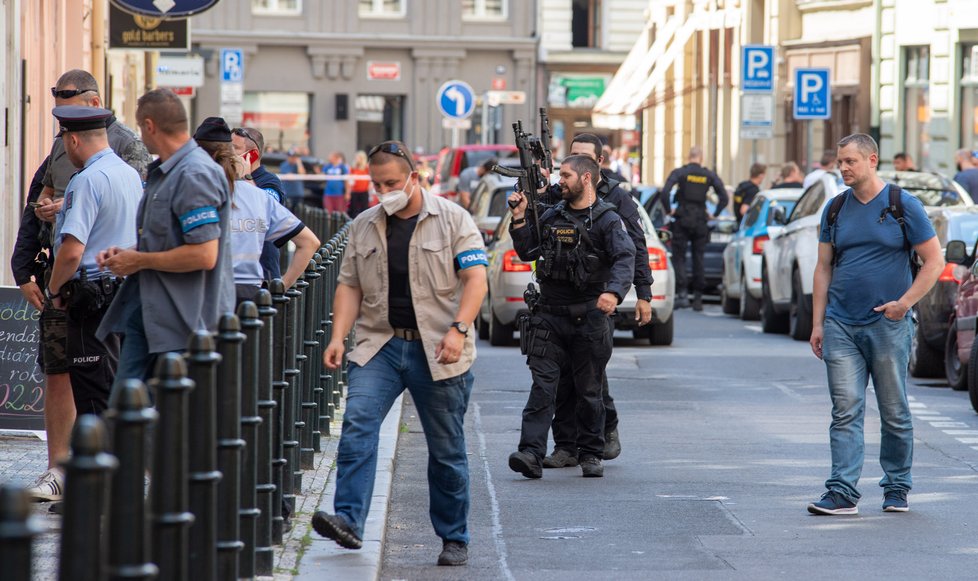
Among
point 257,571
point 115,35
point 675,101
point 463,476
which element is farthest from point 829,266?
point 675,101

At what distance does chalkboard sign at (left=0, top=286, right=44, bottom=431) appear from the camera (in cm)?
1008

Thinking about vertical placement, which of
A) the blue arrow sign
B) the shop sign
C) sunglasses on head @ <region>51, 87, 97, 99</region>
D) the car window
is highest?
the shop sign

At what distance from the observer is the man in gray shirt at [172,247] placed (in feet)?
21.4

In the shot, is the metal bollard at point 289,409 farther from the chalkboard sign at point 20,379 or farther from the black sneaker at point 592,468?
the chalkboard sign at point 20,379

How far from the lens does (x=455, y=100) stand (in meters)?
34.6

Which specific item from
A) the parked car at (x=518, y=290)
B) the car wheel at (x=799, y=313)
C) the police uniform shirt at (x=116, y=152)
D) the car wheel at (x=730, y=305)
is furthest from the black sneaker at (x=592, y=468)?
the car wheel at (x=730, y=305)

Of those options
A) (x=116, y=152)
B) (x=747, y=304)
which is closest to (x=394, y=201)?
(x=116, y=152)

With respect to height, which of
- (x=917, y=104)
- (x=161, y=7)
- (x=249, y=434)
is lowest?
(x=249, y=434)

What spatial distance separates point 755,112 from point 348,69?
28.8 metres

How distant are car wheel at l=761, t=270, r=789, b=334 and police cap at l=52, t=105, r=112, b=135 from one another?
13616 mm

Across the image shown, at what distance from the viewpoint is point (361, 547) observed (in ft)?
24.1

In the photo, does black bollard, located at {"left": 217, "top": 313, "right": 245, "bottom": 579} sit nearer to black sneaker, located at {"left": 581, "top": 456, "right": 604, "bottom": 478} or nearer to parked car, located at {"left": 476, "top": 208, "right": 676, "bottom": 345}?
black sneaker, located at {"left": 581, "top": 456, "right": 604, "bottom": 478}

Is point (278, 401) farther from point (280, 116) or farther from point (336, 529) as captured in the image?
point (280, 116)

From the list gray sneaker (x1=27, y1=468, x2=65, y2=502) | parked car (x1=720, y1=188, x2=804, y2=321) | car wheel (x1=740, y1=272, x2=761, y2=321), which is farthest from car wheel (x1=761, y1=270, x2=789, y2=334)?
gray sneaker (x1=27, y1=468, x2=65, y2=502)
